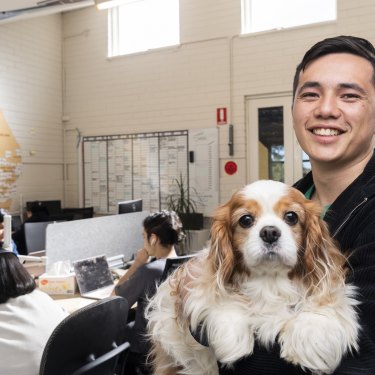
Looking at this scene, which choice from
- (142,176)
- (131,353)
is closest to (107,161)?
(142,176)

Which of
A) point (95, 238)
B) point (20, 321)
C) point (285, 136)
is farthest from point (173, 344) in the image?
point (285, 136)

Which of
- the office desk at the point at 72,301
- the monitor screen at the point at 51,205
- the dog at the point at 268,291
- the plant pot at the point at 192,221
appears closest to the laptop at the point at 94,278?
the office desk at the point at 72,301

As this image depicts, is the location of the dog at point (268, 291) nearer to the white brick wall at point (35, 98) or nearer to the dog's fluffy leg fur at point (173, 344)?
the dog's fluffy leg fur at point (173, 344)

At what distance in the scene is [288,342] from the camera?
898 mm

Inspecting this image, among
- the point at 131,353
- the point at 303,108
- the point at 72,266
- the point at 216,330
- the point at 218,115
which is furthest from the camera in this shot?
the point at 218,115

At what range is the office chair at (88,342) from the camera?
1.76 m

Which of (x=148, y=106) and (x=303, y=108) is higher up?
(x=148, y=106)

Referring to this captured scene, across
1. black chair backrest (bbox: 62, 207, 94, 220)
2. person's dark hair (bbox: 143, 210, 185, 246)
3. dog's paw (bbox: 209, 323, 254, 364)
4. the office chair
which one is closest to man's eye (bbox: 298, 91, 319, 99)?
dog's paw (bbox: 209, 323, 254, 364)

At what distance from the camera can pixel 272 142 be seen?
19.0 ft

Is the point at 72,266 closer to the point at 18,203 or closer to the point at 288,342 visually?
the point at 288,342

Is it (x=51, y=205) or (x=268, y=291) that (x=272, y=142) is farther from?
(x=268, y=291)

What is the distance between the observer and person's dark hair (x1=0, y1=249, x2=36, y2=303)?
197 centimetres

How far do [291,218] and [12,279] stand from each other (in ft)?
4.80

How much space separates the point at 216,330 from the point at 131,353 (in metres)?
2.19
